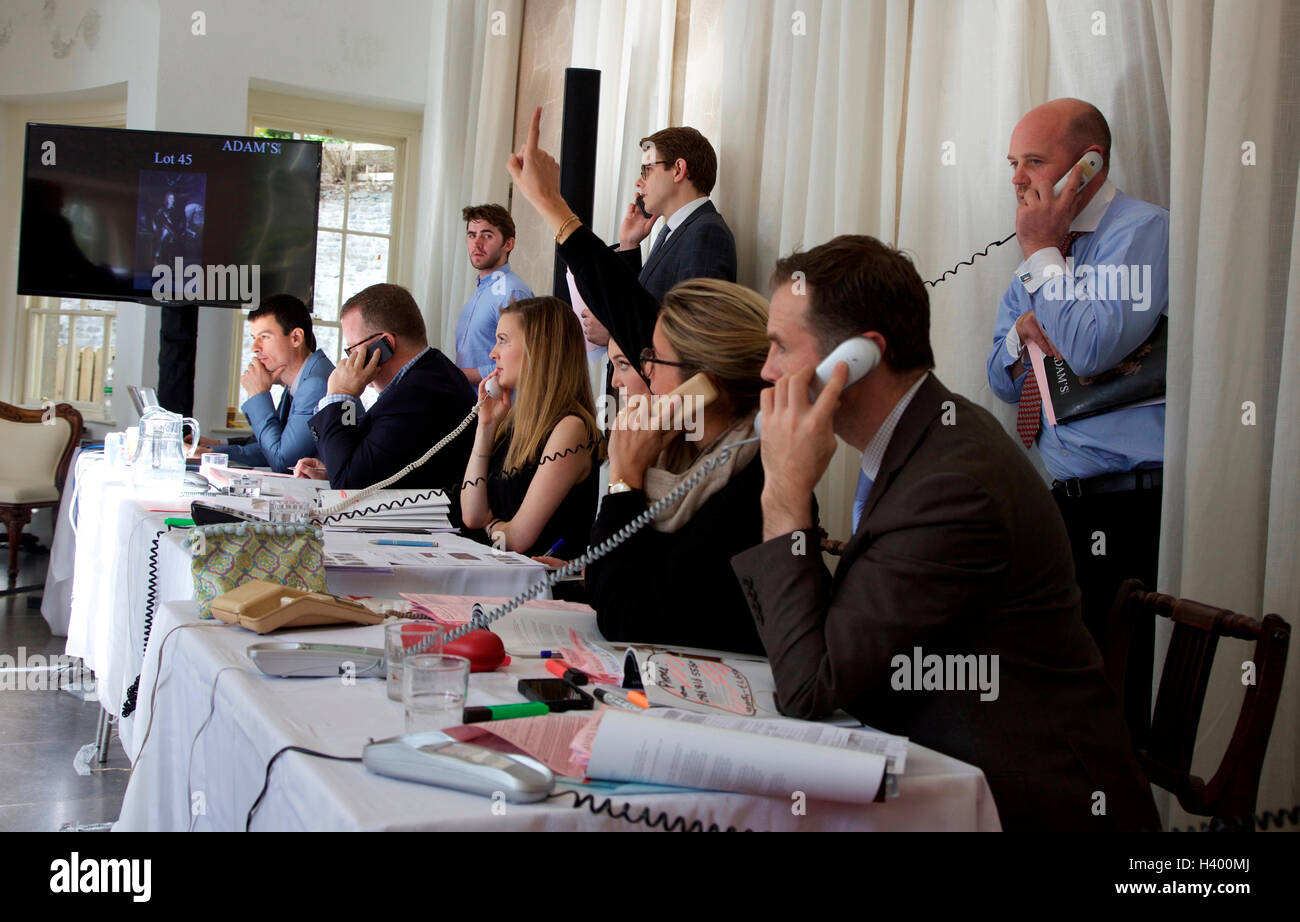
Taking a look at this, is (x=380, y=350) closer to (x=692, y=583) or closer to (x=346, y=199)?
(x=692, y=583)

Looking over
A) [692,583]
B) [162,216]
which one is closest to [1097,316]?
[692,583]

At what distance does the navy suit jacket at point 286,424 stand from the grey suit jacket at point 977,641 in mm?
3315

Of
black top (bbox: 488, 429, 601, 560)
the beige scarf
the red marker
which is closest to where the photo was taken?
the red marker

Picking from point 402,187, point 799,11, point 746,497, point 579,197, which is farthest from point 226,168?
point 746,497

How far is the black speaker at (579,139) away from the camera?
405cm

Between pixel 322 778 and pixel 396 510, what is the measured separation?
1905 millimetres

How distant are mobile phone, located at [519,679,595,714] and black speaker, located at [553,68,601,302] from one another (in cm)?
289

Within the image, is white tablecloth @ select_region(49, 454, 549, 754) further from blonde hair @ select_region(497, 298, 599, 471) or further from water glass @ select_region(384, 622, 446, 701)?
water glass @ select_region(384, 622, 446, 701)

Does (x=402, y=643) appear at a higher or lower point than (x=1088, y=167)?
lower

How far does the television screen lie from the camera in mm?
5602

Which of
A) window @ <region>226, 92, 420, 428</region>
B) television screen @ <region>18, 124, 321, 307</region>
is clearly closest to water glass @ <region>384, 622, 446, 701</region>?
television screen @ <region>18, 124, 321, 307</region>

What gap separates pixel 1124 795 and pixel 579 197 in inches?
125

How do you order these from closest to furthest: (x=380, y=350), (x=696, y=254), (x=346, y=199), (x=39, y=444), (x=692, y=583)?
(x=692, y=583) < (x=696, y=254) < (x=380, y=350) < (x=39, y=444) < (x=346, y=199)

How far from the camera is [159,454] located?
3303 mm
